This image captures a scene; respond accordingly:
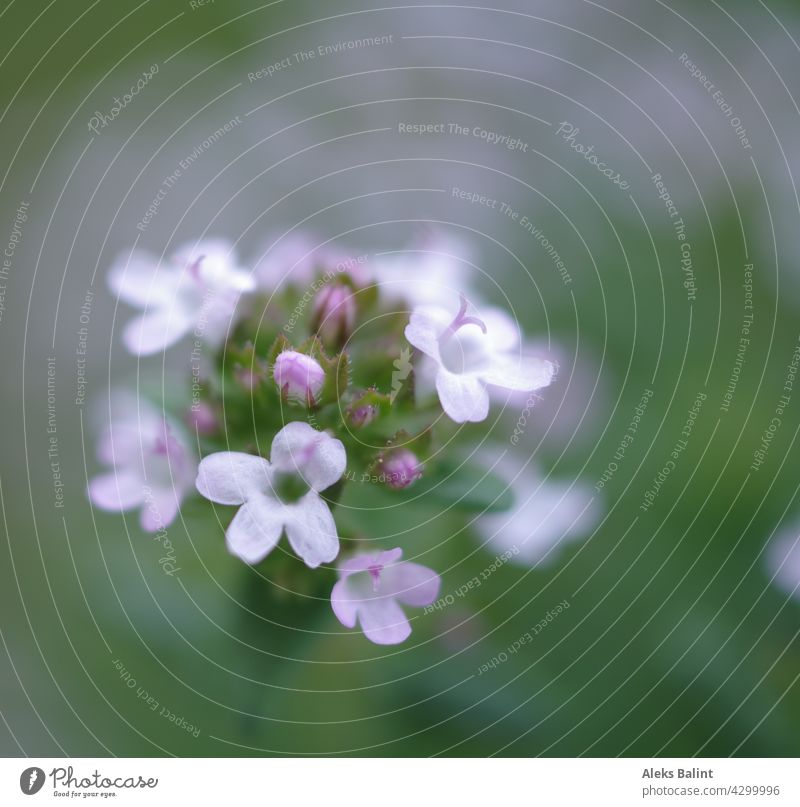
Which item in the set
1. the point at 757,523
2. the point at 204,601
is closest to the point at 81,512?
the point at 204,601

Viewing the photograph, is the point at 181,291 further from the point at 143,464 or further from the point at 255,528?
the point at 255,528

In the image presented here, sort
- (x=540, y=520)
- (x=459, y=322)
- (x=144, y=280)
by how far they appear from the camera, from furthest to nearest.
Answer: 1. (x=540, y=520)
2. (x=144, y=280)
3. (x=459, y=322)

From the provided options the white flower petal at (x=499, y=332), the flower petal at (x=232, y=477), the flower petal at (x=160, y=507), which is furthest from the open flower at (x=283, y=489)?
the white flower petal at (x=499, y=332)

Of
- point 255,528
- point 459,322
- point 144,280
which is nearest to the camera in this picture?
point 255,528

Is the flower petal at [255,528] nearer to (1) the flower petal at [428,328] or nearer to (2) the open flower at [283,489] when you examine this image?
(2) the open flower at [283,489]

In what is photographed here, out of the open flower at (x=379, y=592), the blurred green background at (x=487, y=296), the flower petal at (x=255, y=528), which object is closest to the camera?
the flower petal at (x=255, y=528)

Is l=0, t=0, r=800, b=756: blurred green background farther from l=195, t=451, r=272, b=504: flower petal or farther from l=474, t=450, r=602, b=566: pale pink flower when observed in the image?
l=195, t=451, r=272, b=504: flower petal

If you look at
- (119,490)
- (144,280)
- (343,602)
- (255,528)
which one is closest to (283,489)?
(255,528)
